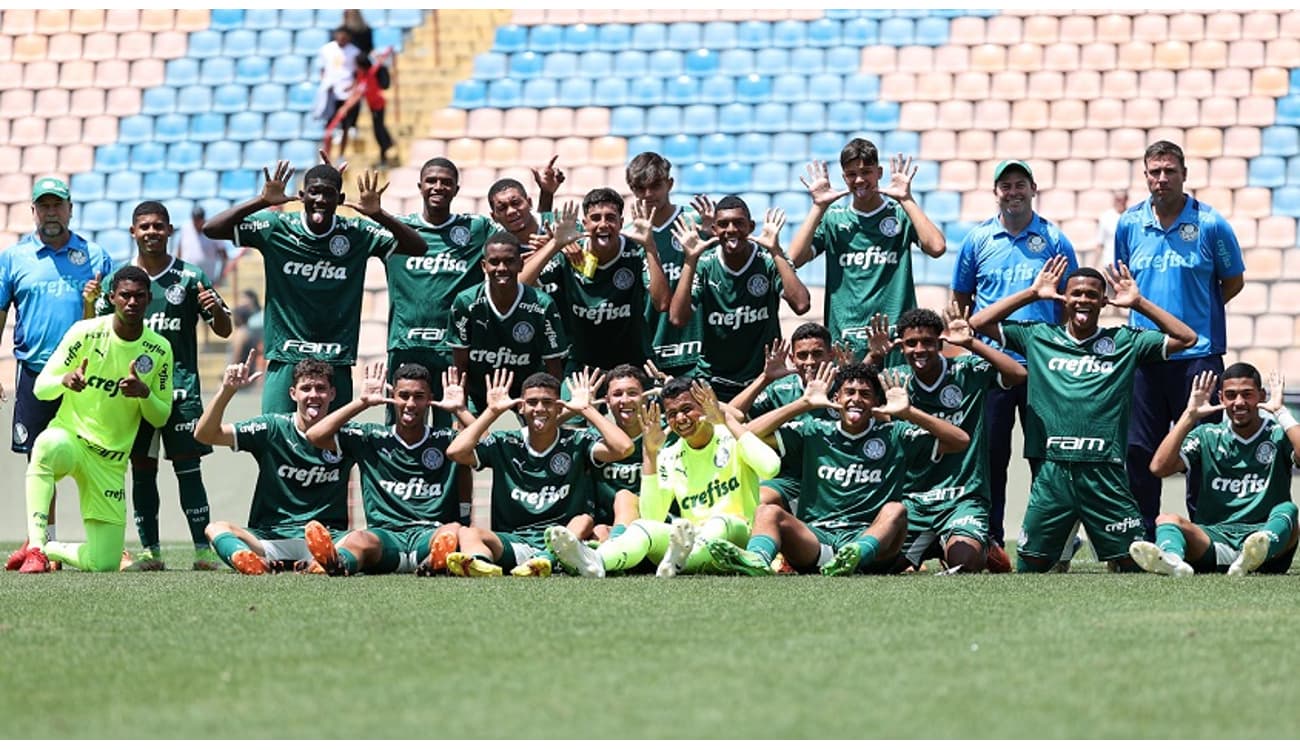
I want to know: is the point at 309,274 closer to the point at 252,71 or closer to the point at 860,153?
the point at 860,153

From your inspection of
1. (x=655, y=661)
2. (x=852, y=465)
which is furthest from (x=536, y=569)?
(x=655, y=661)

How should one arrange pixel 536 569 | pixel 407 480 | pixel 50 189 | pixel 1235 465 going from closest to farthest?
pixel 536 569 < pixel 1235 465 < pixel 407 480 < pixel 50 189

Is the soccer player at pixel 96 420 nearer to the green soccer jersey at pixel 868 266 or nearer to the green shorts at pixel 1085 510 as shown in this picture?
the green soccer jersey at pixel 868 266

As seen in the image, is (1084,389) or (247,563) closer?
(247,563)

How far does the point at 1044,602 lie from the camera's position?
6387 mm

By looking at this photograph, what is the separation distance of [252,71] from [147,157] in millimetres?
1393

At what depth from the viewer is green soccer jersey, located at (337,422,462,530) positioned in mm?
8461

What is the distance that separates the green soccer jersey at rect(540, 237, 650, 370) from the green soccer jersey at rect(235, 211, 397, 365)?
90cm

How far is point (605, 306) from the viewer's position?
914 cm

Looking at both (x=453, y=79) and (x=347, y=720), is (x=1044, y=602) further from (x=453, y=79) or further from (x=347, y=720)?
(x=453, y=79)

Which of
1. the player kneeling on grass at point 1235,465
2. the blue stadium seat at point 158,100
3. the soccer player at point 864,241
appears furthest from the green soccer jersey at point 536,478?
the blue stadium seat at point 158,100

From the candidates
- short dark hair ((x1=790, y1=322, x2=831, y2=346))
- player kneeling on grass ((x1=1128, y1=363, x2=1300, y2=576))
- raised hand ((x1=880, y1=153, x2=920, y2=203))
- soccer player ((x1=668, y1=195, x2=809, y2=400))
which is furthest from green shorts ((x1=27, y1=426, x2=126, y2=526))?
player kneeling on grass ((x1=1128, y1=363, x2=1300, y2=576))

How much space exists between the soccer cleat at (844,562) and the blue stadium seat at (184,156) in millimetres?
11313
